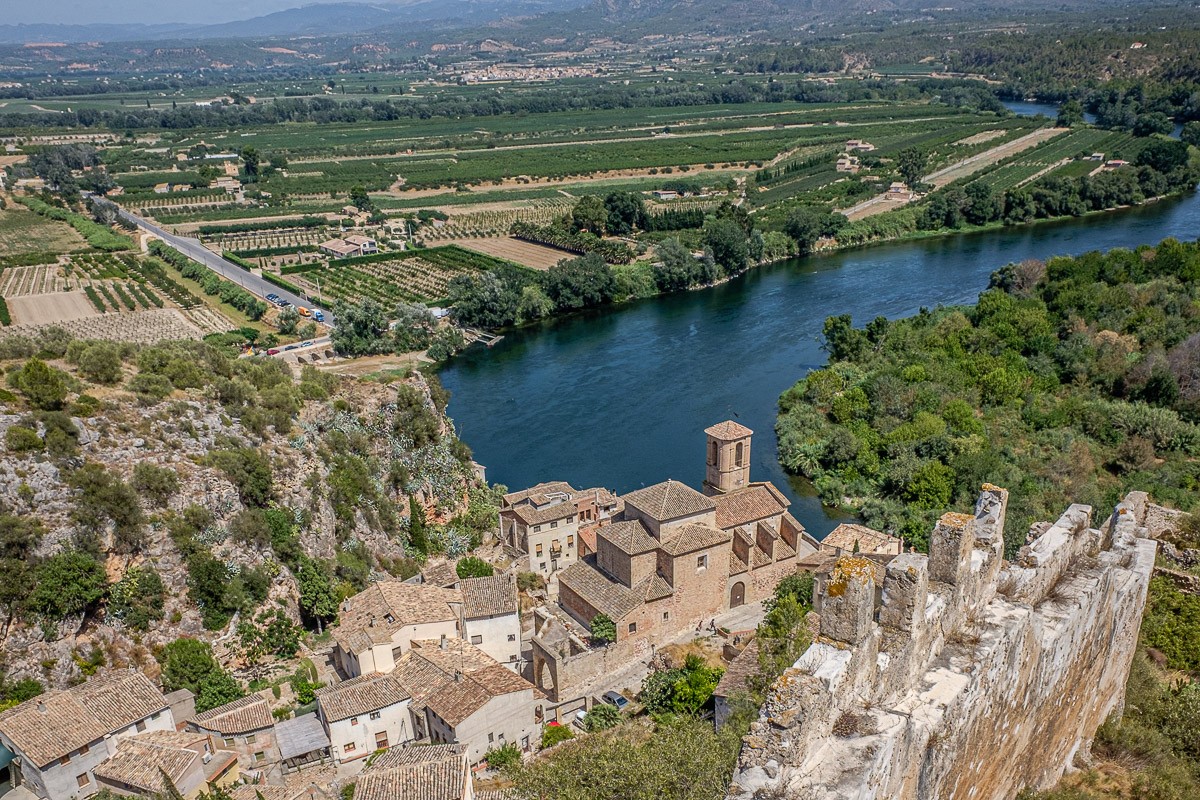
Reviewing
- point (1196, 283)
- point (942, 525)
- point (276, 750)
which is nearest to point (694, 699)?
point (276, 750)

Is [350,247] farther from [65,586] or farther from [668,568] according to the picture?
[668,568]

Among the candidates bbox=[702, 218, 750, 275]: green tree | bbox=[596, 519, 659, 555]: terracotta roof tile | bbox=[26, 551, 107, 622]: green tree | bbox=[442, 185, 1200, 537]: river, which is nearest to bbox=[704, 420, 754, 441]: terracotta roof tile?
bbox=[596, 519, 659, 555]: terracotta roof tile

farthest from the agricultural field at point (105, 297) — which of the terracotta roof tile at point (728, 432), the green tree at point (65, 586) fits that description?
the terracotta roof tile at point (728, 432)

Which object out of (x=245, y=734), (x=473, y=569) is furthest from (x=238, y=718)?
(x=473, y=569)

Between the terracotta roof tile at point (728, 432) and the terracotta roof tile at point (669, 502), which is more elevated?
the terracotta roof tile at point (728, 432)

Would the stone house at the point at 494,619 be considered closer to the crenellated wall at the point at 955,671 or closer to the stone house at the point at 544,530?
the stone house at the point at 544,530

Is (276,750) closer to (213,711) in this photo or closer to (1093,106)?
(213,711)
